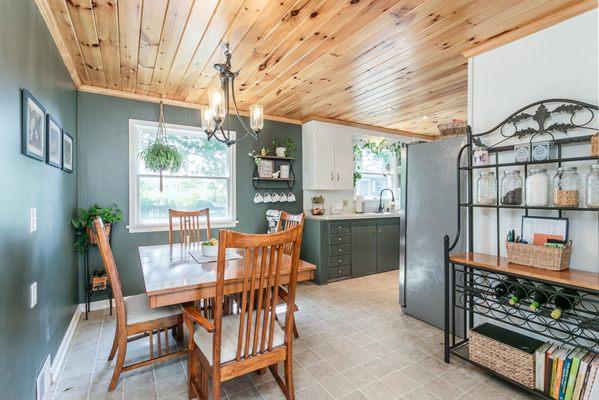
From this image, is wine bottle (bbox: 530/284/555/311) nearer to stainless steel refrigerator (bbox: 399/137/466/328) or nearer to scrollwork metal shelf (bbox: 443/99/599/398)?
scrollwork metal shelf (bbox: 443/99/599/398)

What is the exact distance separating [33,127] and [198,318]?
1455mm

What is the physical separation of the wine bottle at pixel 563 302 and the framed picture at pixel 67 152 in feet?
12.1

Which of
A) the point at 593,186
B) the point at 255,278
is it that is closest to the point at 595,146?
the point at 593,186

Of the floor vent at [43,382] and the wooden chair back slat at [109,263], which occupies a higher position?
the wooden chair back slat at [109,263]

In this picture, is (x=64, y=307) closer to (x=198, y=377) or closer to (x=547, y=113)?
(x=198, y=377)

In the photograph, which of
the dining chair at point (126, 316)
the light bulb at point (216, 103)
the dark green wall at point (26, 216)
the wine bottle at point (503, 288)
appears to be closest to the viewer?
the dark green wall at point (26, 216)

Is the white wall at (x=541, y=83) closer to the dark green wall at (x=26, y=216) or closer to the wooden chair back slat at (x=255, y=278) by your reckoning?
the wooden chair back slat at (x=255, y=278)

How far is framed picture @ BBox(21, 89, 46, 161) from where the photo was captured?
156 cm

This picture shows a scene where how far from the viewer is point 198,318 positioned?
154 cm

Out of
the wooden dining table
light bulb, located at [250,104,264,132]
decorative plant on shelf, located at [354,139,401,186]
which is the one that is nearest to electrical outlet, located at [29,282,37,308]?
the wooden dining table

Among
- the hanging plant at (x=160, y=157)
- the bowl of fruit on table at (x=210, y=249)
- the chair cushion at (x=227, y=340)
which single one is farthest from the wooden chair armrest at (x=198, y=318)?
the hanging plant at (x=160, y=157)

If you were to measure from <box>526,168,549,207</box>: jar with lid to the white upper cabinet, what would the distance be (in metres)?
2.85

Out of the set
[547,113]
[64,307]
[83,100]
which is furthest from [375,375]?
[83,100]

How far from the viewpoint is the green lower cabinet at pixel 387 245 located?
184 inches
